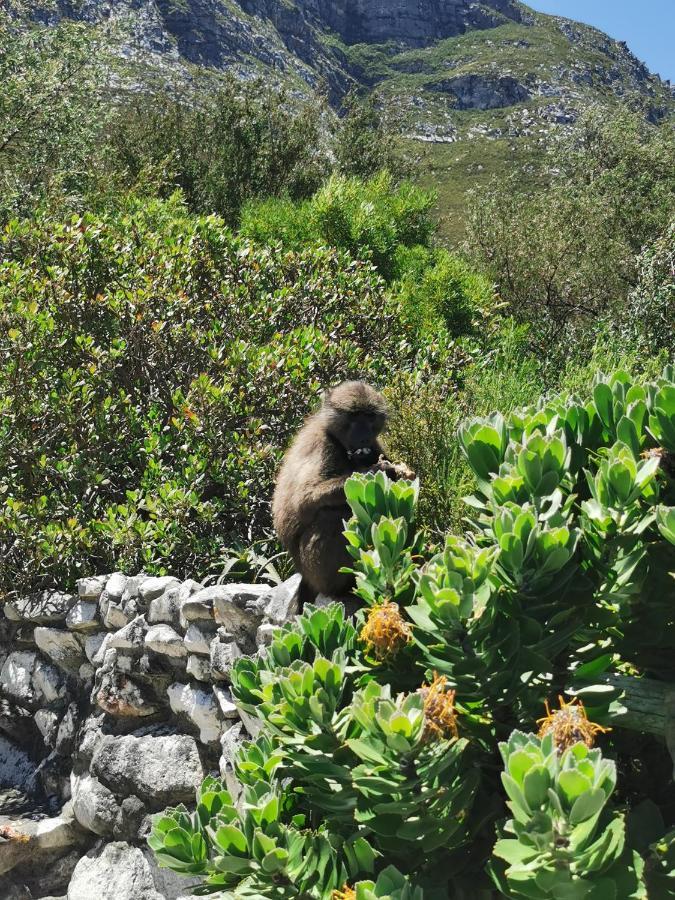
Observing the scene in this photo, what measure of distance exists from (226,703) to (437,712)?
2682 mm

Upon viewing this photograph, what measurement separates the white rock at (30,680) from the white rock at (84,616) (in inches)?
22.8

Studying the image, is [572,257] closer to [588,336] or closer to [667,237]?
[667,237]

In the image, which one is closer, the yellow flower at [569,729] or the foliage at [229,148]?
the yellow flower at [569,729]

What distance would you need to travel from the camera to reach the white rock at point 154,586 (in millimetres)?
4781

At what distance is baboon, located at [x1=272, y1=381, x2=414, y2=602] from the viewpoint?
372cm

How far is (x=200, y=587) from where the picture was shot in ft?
15.1

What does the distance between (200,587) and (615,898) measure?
348cm

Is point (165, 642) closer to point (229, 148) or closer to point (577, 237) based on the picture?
point (577, 237)

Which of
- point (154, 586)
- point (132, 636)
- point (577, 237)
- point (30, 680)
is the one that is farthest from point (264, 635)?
point (577, 237)

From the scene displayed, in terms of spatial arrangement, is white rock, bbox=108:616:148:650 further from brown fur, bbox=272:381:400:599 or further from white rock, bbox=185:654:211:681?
brown fur, bbox=272:381:400:599

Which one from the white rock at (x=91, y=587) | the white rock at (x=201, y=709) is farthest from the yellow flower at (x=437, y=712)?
the white rock at (x=91, y=587)

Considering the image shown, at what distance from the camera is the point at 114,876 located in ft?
14.5

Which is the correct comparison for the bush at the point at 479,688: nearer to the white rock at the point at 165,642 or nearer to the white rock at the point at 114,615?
the white rock at the point at 165,642

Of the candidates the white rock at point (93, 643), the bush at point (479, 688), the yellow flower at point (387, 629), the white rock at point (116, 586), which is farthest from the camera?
the white rock at point (93, 643)
